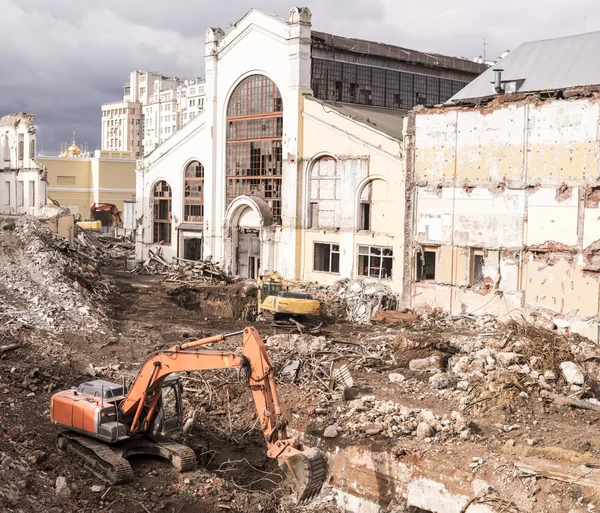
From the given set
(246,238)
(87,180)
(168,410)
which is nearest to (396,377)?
(168,410)

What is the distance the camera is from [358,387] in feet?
64.4

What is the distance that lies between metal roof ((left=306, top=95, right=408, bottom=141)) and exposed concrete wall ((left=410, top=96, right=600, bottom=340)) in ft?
11.4

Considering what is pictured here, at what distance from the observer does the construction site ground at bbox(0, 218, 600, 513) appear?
46.8 feet

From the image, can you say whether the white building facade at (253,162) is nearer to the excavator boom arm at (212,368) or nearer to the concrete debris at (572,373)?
the concrete debris at (572,373)

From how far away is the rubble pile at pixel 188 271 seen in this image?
3647 cm

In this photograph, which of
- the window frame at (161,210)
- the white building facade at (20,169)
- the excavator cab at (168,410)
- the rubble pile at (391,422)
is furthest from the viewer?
the white building facade at (20,169)

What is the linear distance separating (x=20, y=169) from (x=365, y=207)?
22868 mm

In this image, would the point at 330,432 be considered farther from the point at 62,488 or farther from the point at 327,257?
the point at 327,257

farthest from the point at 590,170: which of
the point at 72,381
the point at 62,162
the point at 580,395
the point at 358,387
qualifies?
the point at 62,162

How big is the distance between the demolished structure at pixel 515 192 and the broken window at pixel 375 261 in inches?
61.2

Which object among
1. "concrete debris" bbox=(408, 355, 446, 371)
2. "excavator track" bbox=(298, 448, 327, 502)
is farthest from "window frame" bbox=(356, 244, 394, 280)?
"excavator track" bbox=(298, 448, 327, 502)

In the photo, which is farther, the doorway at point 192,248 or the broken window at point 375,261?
the doorway at point 192,248

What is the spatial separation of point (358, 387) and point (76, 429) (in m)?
7.55

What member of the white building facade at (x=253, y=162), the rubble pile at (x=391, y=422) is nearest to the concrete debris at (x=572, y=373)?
the rubble pile at (x=391, y=422)
